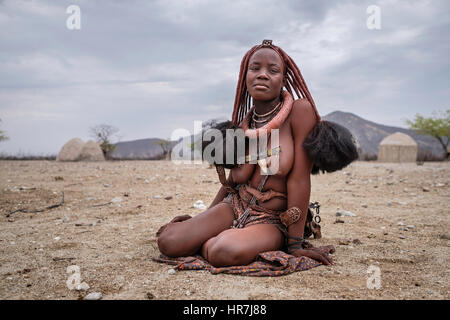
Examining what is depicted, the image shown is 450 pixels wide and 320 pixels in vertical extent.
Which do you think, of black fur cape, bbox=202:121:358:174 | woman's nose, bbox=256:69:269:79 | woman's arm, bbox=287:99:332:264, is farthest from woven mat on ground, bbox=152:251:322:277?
woman's nose, bbox=256:69:269:79

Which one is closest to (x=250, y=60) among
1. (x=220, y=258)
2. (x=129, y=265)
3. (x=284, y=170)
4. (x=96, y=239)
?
(x=284, y=170)

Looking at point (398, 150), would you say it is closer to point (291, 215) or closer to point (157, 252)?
point (291, 215)

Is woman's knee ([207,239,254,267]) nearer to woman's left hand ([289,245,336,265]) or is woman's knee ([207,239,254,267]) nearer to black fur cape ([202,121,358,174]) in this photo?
woman's left hand ([289,245,336,265])

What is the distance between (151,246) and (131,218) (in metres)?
1.54

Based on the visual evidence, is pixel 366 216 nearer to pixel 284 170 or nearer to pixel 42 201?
pixel 284 170

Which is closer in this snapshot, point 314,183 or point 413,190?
point 413,190

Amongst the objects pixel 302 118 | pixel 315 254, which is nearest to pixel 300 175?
pixel 302 118

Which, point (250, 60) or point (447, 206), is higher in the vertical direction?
point (250, 60)

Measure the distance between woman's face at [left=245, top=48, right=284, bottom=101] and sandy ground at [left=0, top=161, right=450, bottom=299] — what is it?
1.59 metres

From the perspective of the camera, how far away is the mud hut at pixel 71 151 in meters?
18.4

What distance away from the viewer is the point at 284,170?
10.2 feet

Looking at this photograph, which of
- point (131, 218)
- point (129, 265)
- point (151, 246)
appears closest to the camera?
point (129, 265)

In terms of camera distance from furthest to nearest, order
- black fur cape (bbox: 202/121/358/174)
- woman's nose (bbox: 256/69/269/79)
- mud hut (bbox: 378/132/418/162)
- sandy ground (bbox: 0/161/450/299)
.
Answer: mud hut (bbox: 378/132/418/162)
woman's nose (bbox: 256/69/269/79)
black fur cape (bbox: 202/121/358/174)
sandy ground (bbox: 0/161/450/299)

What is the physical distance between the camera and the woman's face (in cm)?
312
